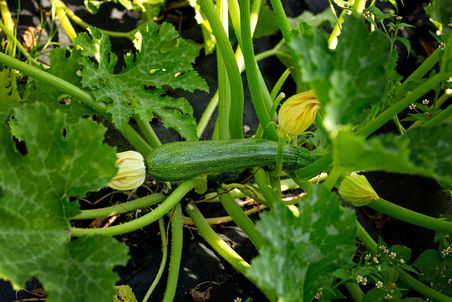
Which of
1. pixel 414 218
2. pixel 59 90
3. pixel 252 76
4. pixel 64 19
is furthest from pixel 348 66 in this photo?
pixel 64 19

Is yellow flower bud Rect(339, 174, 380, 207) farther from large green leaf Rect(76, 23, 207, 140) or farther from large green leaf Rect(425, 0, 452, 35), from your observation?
large green leaf Rect(425, 0, 452, 35)

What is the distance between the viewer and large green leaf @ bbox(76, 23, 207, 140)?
1.64 m

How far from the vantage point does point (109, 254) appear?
1.17 meters

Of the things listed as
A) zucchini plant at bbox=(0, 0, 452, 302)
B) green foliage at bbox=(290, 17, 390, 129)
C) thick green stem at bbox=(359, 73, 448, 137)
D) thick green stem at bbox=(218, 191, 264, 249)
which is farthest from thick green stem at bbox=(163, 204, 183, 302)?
green foliage at bbox=(290, 17, 390, 129)

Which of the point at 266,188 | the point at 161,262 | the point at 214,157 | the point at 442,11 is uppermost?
the point at 442,11

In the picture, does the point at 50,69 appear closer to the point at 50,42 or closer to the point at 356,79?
the point at 50,42

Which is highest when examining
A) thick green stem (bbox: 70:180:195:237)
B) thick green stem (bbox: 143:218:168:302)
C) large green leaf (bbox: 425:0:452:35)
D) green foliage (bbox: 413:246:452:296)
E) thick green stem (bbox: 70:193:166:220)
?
large green leaf (bbox: 425:0:452:35)

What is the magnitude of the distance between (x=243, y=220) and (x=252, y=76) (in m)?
0.44

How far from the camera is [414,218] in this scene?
1544 millimetres

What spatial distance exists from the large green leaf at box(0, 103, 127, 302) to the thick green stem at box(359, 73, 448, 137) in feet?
2.19

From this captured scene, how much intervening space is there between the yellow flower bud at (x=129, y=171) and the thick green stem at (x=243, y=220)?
314 mm

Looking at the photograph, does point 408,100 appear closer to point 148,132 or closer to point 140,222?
point 140,222

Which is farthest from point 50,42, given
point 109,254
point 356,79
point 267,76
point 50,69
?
point 356,79

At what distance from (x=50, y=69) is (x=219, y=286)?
34.1 inches
